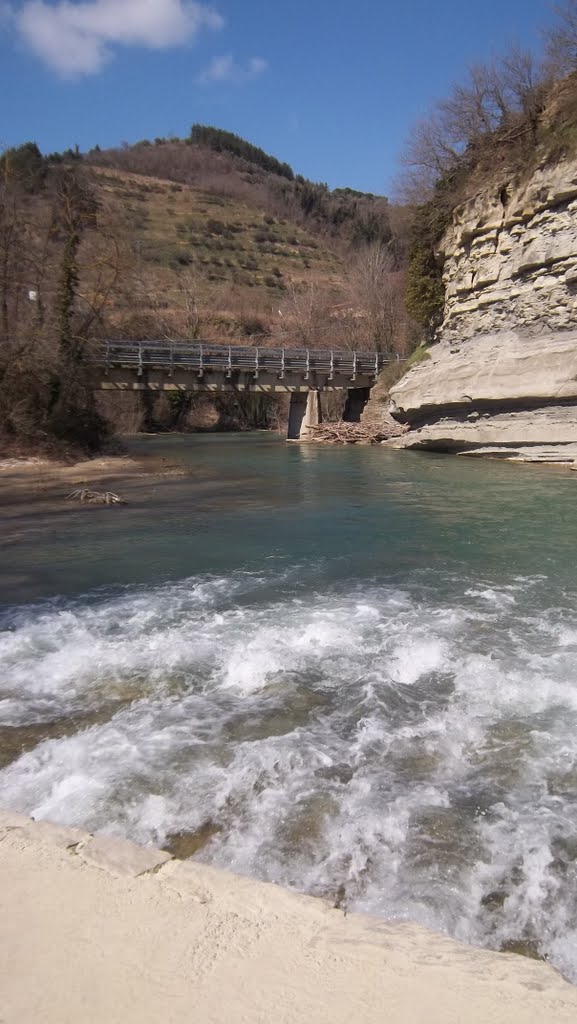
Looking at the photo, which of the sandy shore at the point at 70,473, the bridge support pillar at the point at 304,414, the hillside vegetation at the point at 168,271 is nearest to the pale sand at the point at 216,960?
the sandy shore at the point at 70,473

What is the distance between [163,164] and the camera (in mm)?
115438

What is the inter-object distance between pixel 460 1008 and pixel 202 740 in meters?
2.57

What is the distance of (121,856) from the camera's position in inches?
121

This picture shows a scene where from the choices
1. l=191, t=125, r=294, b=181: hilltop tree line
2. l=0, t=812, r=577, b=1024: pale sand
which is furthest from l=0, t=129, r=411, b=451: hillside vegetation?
l=0, t=812, r=577, b=1024: pale sand

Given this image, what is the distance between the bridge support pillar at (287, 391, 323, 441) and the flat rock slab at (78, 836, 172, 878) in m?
33.7

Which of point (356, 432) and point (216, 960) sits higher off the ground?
point (356, 432)

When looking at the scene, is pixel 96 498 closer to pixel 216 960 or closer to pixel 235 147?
pixel 216 960

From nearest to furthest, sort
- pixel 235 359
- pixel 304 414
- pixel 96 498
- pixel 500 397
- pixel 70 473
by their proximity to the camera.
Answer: pixel 96 498 < pixel 70 473 < pixel 500 397 < pixel 235 359 < pixel 304 414

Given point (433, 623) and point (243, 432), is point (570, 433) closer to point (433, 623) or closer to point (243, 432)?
point (433, 623)

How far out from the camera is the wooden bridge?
3086 cm

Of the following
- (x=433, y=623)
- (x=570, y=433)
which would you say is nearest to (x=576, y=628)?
(x=433, y=623)

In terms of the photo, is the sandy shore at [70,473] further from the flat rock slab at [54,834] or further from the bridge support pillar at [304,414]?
the flat rock slab at [54,834]

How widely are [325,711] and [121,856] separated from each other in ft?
7.10

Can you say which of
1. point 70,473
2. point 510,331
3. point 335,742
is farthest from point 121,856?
point 510,331
